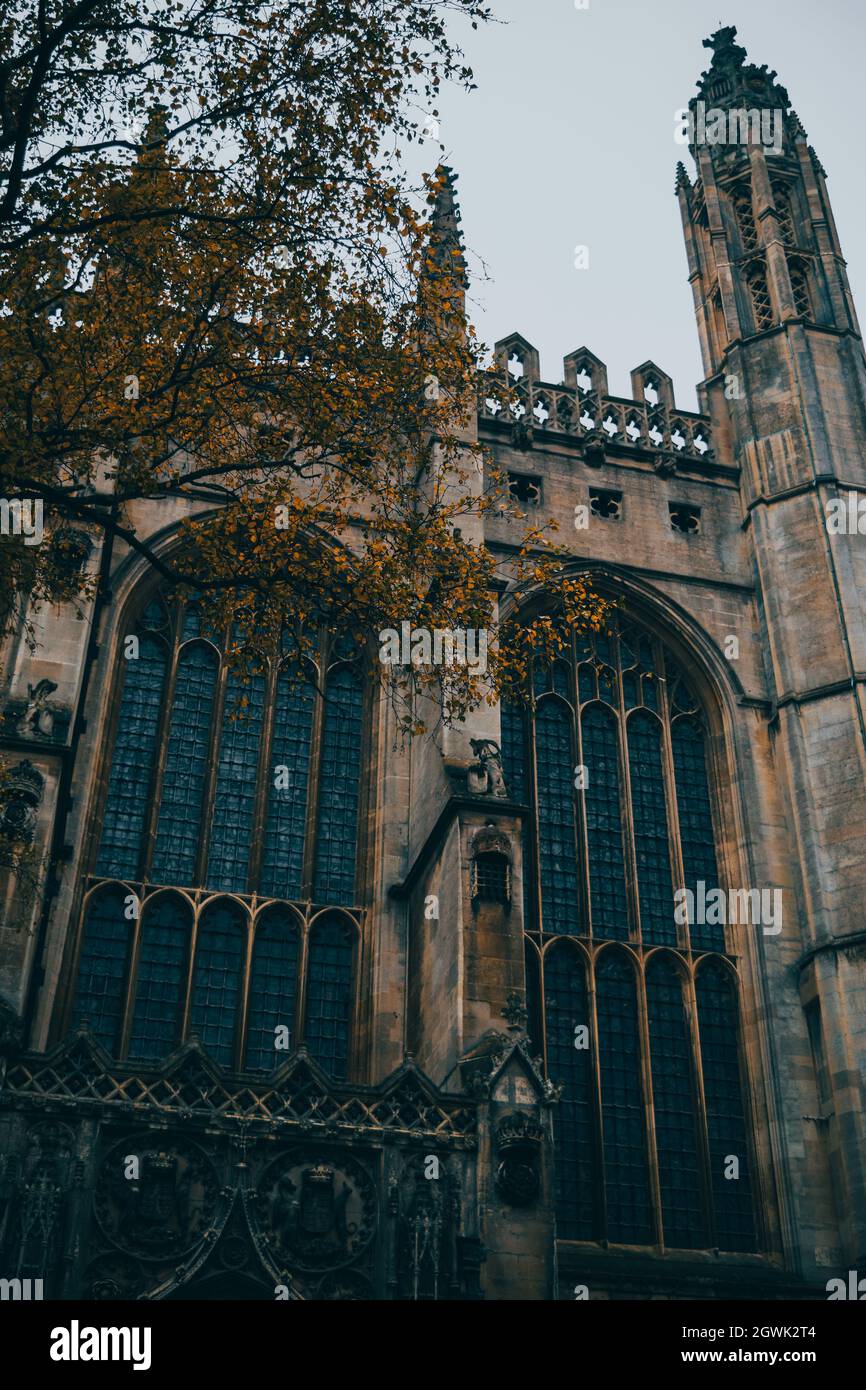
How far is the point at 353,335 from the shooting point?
14.1 metres

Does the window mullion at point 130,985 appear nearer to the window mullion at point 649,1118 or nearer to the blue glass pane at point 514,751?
the blue glass pane at point 514,751

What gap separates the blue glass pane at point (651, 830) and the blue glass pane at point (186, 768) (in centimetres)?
610

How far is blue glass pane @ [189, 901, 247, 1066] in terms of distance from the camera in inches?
700

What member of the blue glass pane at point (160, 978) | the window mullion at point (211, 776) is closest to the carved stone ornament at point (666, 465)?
the window mullion at point (211, 776)

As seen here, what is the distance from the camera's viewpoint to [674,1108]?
1898 cm

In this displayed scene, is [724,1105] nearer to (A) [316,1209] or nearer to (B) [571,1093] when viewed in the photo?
(B) [571,1093]

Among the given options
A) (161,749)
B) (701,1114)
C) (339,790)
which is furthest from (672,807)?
(161,749)

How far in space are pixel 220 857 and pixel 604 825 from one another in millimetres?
5417

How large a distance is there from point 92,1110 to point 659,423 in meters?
15.8

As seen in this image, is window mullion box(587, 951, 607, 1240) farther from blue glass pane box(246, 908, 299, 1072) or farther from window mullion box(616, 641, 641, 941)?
blue glass pane box(246, 908, 299, 1072)

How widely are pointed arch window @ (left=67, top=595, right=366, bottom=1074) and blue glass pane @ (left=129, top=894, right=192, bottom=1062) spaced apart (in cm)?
2

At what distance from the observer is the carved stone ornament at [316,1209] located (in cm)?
1363

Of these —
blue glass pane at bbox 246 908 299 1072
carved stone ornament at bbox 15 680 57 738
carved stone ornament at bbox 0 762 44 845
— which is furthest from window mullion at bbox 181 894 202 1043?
carved stone ornament at bbox 15 680 57 738
